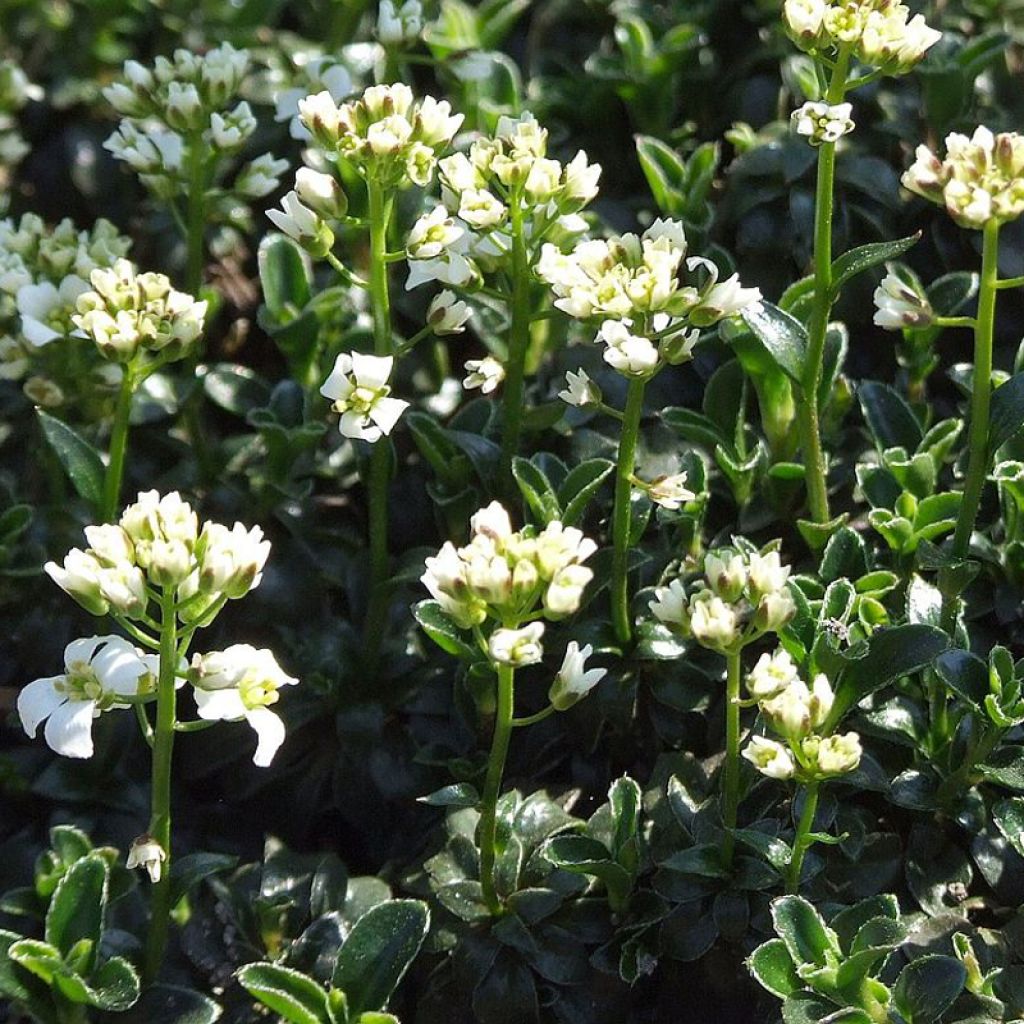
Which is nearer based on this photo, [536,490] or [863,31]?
[863,31]

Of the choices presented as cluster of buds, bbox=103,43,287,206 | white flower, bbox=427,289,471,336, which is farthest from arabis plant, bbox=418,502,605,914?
cluster of buds, bbox=103,43,287,206

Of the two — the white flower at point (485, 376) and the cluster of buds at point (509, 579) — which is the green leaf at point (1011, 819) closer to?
the cluster of buds at point (509, 579)

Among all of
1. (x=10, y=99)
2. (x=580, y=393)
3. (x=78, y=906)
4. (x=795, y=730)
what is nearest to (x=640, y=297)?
(x=580, y=393)

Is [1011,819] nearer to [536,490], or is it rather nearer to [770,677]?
[770,677]

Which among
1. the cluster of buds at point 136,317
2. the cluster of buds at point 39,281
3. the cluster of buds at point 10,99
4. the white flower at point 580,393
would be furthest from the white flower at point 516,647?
the cluster of buds at point 10,99

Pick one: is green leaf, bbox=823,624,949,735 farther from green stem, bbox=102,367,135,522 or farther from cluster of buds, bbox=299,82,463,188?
green stem, bbox=102,367,135,522
